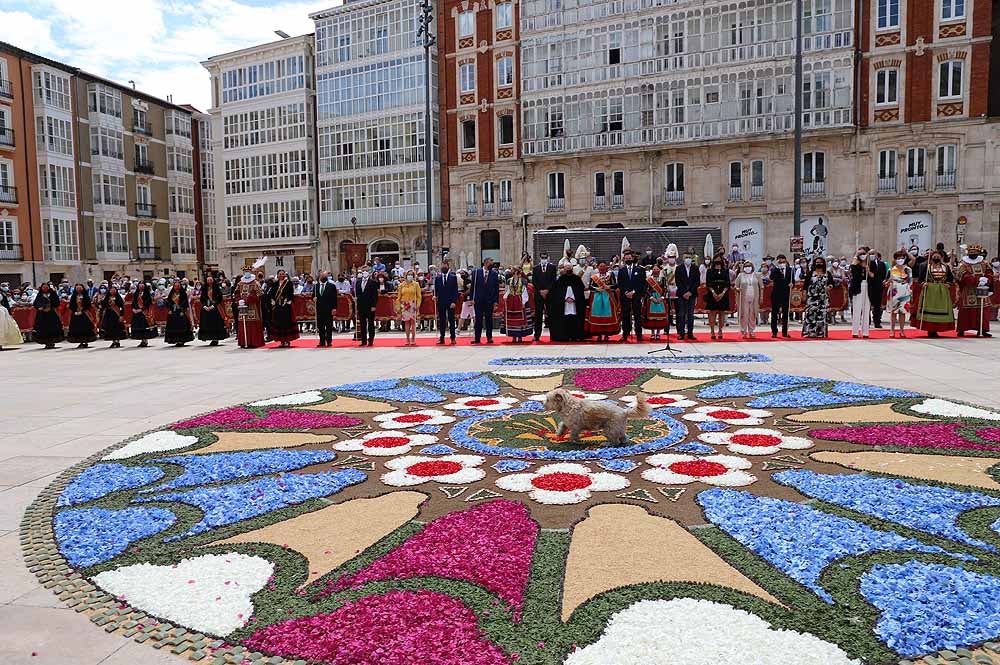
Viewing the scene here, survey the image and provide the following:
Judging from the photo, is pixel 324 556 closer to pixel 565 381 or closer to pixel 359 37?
pixel 565 381

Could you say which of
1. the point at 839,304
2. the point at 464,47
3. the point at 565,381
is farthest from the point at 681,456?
the point at 464,47

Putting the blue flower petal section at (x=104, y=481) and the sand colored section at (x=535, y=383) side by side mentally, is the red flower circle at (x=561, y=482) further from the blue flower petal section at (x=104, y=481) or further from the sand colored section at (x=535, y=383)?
the sand colored section at (x=535, y=383)

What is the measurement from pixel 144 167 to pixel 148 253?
592 cm

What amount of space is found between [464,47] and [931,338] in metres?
31.8

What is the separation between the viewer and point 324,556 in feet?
13.6

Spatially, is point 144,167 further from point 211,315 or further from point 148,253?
point 211,315

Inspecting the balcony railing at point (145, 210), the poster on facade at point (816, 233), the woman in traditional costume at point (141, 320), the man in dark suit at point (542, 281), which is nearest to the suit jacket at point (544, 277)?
the man in dark suit at point (542, 281)

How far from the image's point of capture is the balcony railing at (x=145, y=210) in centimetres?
4934

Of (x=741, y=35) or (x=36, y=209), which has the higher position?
(x=741, y=35)

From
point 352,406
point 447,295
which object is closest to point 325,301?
point 447,295

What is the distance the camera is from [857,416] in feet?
24.1

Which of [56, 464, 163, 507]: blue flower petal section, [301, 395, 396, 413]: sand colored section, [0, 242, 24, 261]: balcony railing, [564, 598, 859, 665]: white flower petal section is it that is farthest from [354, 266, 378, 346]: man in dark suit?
[0, 242, 24, 261]: balcony railing

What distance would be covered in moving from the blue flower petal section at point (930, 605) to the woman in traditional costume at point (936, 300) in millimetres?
13331

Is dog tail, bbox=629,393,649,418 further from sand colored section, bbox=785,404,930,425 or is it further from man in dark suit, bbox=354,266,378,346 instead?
Answer: man in dark suit, bbox=354,266,378,346
